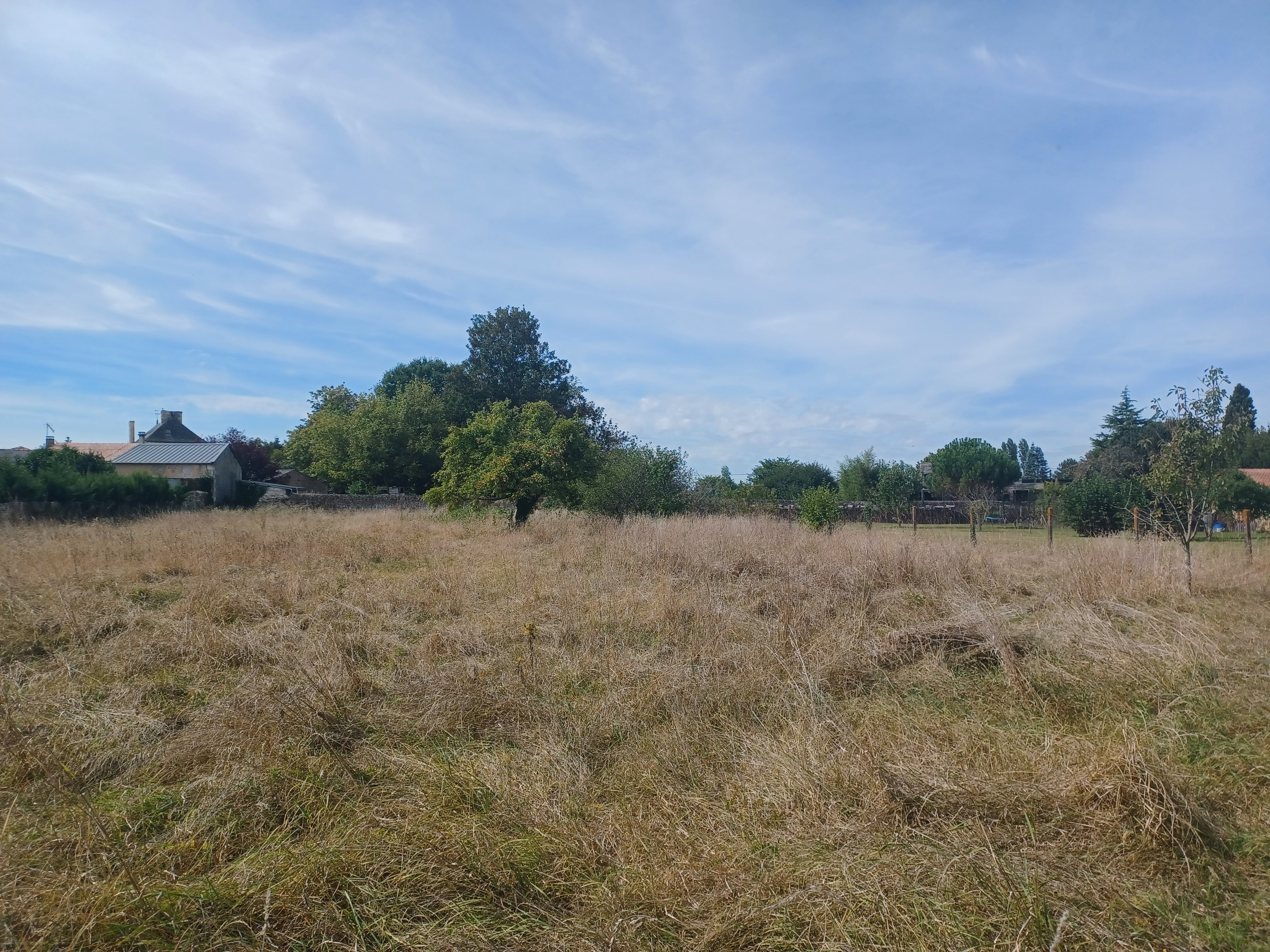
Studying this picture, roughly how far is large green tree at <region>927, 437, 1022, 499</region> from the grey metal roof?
4318cm

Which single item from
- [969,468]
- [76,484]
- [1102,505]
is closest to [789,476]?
[969,468]

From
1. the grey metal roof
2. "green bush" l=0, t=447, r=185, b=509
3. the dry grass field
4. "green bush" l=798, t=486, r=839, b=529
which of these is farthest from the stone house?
the dry grass field

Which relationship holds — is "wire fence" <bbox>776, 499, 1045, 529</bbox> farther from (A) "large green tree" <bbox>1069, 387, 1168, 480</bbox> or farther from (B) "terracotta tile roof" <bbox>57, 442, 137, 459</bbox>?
(B) "terracotta tile roof" <bbox>57, 442, 137, 459</bbox>

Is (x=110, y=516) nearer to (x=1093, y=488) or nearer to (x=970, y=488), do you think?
(x=1093, y=488)

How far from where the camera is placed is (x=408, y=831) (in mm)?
3084

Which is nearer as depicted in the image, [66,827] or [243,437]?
[66,827]

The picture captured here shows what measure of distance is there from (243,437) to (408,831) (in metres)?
58.0

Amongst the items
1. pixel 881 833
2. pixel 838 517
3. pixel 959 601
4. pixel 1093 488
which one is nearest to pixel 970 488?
pixel 1093 488

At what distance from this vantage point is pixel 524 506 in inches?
708

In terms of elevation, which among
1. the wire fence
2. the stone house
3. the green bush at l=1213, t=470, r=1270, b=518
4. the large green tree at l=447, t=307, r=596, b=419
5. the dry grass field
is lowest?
the dry grass field

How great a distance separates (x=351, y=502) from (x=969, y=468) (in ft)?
131

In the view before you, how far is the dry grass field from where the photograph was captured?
2555 mm

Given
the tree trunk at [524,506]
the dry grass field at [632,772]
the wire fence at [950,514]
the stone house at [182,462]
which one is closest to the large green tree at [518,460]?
the tree trunk at [524,506]

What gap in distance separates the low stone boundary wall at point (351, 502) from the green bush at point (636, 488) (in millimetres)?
12248
